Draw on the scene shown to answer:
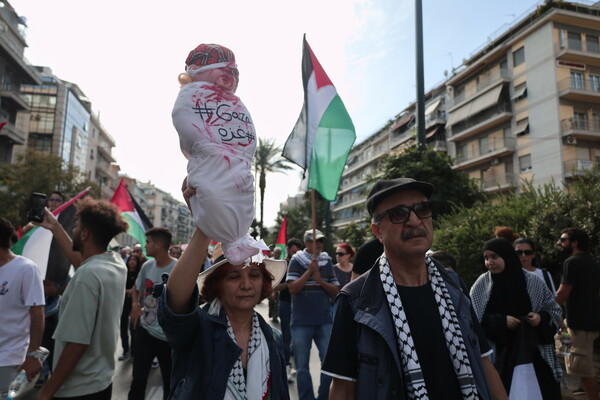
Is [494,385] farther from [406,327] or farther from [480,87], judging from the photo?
[480,87]

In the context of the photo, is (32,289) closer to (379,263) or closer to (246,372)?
(246,372)

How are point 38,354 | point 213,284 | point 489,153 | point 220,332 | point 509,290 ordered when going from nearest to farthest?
point 220,332
point 213,284
point 38,354
point 509,290
point 489,153

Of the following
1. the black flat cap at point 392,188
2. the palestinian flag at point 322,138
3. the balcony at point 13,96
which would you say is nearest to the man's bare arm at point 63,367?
the black flat cap at point 392,188

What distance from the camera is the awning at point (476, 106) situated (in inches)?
1489

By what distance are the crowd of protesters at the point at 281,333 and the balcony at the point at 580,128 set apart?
3424cm

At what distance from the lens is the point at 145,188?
130 m

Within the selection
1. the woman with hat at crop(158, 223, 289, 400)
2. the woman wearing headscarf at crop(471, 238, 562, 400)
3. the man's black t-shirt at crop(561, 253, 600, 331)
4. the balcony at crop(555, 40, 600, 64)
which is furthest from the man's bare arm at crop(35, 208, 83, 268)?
the balcony at crop(555, 40, 600, 64)

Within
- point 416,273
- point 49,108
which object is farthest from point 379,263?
point 49,108

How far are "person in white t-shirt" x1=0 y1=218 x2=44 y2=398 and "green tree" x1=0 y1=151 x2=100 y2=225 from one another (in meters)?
24.5

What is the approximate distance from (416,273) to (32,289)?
2959 millimetres

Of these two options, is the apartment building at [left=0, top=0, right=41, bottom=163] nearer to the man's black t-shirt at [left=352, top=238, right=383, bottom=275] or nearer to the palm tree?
the palm tree

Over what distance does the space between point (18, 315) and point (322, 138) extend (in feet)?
11.2

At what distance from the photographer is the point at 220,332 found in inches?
78.8

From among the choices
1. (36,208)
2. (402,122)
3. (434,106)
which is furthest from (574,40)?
(36,208)
